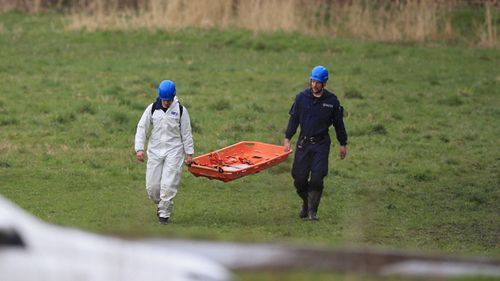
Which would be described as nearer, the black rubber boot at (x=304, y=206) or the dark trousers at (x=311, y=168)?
the dark trousers at (x=311, y=168)

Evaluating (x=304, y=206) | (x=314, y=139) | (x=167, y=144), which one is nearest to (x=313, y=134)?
(x=314, y=139)

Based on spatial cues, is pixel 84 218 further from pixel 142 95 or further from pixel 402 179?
pixel 142 95

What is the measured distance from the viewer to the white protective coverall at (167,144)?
59.1 ft

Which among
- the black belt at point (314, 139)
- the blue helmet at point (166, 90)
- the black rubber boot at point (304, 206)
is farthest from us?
the black rubber boot at point (304, 206)

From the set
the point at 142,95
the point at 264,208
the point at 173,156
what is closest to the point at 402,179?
the point at 264,208

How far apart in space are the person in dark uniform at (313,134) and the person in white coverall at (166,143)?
160 centimetres

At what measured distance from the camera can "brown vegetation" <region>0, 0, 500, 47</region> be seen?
1483 inches

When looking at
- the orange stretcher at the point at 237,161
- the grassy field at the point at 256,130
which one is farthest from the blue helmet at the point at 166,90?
the grassy field at the point at 256,130

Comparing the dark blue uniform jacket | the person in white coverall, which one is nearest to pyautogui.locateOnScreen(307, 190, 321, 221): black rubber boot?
the dark blue uniform jacket

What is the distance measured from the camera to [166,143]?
59.4 feet

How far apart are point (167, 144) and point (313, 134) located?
203 centimetres

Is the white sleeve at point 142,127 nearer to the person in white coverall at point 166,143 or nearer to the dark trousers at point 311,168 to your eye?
the person in white coverall at point 166,143

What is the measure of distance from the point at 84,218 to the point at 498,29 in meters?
23.9

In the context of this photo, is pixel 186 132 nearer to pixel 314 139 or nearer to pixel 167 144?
pixel 167 144
